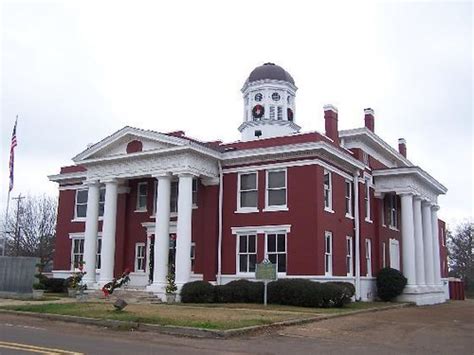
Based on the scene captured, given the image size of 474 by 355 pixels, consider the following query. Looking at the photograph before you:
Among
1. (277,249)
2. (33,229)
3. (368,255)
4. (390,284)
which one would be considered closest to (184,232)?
(277,249)

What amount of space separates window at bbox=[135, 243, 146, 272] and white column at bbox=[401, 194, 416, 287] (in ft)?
48.9

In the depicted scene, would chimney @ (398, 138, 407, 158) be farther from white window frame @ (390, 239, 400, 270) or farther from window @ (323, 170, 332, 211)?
window @ (323, 170, 332, 211)

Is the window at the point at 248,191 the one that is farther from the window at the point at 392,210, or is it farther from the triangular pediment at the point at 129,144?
the window at the point at 392,210

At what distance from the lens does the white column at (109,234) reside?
29.9 m

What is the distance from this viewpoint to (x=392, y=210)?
3678 centimetres

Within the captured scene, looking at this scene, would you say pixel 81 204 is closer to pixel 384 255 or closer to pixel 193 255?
pixel 193 255

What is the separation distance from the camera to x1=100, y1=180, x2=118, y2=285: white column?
98.0ft

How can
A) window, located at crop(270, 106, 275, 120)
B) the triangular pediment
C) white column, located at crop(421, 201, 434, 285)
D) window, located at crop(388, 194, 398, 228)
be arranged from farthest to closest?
window, located at crop(270, 106, 275, 120)
window, located at crop(388, 194, 398, 228)
white column, located at crop(421, 201, 434, 285)
the triangular pediment

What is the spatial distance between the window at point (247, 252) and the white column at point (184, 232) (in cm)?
274

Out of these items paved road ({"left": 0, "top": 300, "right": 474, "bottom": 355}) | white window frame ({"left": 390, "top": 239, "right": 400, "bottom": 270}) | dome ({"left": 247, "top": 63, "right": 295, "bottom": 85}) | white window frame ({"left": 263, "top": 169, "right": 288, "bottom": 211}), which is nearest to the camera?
paved road ({"left": 0, "top": 300, "right": 474, "bottom": 355})

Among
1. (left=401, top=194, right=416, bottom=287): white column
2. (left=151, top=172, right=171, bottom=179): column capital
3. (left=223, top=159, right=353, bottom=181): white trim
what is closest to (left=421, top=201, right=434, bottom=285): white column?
(left=401, top=194, right=416, bottom=287): white column

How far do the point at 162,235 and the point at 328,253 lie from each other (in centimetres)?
816

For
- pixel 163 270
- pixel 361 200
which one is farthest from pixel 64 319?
pixel 361 200

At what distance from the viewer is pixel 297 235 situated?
89.0 feet
